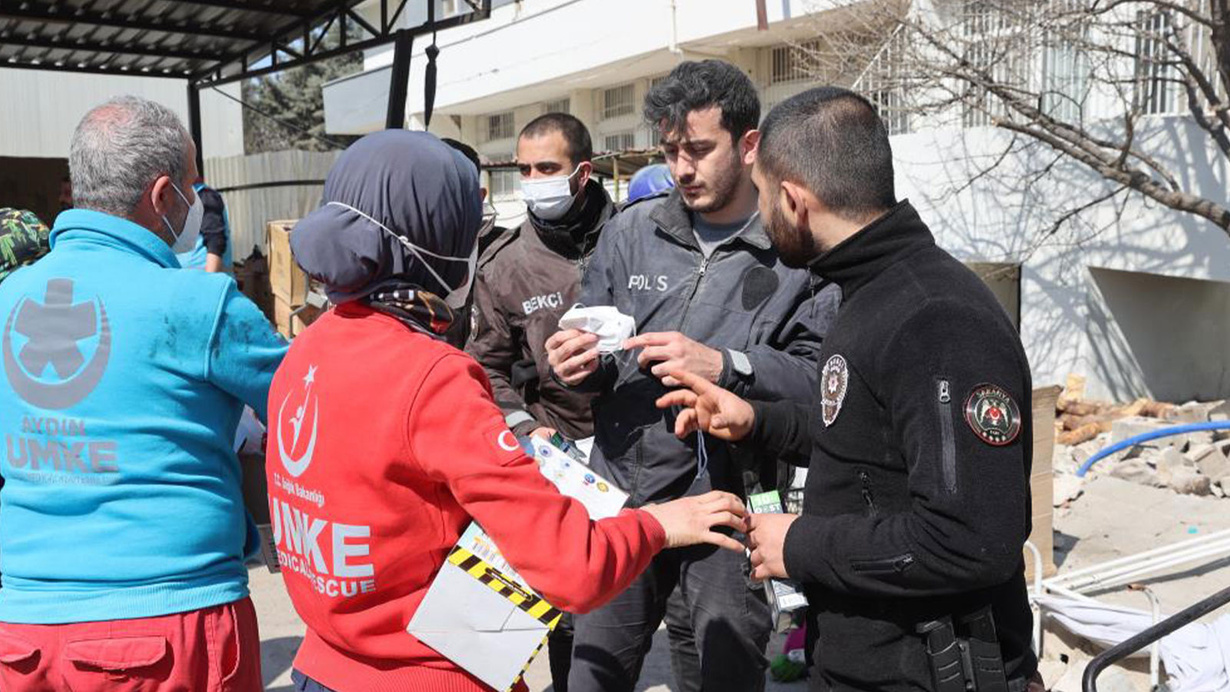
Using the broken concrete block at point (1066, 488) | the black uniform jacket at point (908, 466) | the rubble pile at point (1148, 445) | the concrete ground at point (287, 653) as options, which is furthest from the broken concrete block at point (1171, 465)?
the black uniform jacket at point (908, 466)

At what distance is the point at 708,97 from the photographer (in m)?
3.04

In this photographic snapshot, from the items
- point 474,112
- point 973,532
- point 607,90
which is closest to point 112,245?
point 973,532

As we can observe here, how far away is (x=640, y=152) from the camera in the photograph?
10477mm

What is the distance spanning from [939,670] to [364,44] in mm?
9764

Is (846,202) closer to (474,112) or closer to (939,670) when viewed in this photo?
(939,670)

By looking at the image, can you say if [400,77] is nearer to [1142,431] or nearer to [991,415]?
[1142,431]

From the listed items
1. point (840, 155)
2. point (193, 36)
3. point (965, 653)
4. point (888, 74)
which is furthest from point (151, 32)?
point (965, 653)

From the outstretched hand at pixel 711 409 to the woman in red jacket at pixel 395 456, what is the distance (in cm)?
62

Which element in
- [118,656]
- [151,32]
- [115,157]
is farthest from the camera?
[151,32]

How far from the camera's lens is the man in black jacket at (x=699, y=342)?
293 centimetres

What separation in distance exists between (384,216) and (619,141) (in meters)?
17.0

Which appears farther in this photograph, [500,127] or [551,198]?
[500,127]

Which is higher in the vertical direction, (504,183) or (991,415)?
(504,183)

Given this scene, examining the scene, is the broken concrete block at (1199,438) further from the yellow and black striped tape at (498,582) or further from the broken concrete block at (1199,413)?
the yellow and black striped tape at (498,582)
